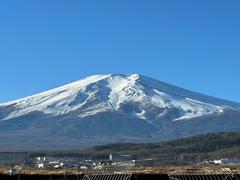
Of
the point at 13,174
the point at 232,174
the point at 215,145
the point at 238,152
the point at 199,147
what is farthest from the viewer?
the point at 199,147

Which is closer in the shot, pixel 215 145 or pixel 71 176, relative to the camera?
pixel 71 176

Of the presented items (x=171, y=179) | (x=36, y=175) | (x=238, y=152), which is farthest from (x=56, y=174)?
(x=238, y=152)

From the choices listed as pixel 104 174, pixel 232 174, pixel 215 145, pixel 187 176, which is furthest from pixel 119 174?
pixel 215 145

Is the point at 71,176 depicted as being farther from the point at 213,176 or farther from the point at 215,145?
the point at 215,145

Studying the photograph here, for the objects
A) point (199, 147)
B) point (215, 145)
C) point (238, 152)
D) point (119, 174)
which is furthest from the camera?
point (199, 147)

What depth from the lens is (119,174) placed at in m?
35.9

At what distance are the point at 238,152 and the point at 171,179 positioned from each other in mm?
111406

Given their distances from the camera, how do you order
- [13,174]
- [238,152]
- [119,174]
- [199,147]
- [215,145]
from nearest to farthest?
[119,174] < [13,174] < [238,152] < [215,145] < [199,147]

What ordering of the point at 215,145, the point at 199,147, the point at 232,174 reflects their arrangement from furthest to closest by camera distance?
1. the point at 199,147
2. the point at 215,145
3. the point at 232,174

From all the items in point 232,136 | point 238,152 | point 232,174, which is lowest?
point 232,174

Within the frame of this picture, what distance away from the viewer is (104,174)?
37000mm

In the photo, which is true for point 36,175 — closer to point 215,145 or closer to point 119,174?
point 119,174

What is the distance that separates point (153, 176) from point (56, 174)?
6.95 m

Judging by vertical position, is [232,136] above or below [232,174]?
above
